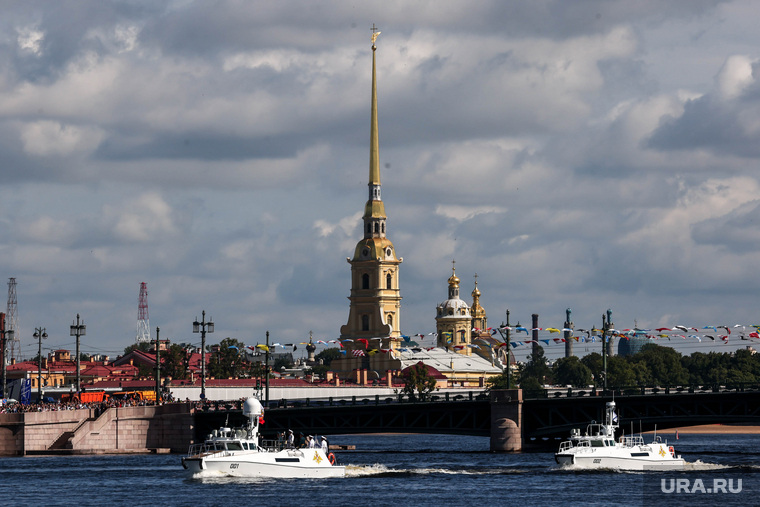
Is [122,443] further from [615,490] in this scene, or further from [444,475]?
[615,490]

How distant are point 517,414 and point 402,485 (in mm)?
29502

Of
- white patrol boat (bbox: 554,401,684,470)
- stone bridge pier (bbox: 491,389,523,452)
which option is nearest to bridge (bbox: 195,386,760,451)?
stone bridge pier (bbox: 491,389,523,452)

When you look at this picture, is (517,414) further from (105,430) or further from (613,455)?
(105,430)

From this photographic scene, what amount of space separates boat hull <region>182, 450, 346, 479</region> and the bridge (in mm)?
24519

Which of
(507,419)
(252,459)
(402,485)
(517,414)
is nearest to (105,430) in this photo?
(507,419)

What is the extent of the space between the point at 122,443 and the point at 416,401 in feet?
84.8

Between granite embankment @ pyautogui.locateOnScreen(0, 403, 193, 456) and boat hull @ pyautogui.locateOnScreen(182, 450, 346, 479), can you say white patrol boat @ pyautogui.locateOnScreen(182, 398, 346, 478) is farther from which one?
granite embankment @ pyautogui.locateOnScreen(0, 403, 193, 456)

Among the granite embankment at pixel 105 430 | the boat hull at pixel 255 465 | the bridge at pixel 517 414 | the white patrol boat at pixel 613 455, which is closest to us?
→ the boat hull at pixel 255 465

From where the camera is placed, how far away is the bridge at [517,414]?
11944cm

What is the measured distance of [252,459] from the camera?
95.1 m

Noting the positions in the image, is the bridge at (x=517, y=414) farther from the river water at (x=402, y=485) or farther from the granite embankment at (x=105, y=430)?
the river water at (x=402, y=485)

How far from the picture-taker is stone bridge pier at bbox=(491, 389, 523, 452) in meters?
123

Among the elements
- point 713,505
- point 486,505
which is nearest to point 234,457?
point 486,505

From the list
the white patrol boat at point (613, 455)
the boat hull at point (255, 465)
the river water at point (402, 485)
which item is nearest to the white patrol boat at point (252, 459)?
the boat hull at point (255, 465)
